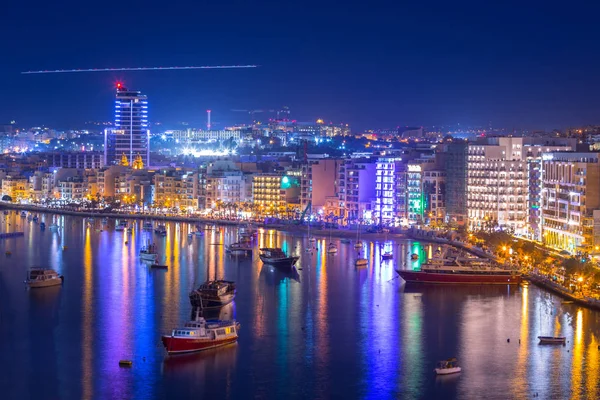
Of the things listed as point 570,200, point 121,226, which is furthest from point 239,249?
point 121,226

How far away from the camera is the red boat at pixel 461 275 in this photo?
18.2m

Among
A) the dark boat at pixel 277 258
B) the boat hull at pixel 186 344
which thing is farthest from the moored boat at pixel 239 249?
the boat hull at pixel 186 344

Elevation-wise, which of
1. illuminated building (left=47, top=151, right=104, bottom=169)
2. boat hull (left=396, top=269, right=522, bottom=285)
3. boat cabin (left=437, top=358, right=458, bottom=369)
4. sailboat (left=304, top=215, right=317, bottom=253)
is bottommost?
boat cabin (left=437, top=358, right=458, bottom=369)

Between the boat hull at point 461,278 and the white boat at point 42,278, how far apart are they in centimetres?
561

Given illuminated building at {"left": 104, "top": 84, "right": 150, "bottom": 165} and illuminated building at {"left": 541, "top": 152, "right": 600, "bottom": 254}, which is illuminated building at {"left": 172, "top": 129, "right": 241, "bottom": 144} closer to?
illuminated building at {"left": 104, "top": 84, "right": 150, "bottom": 165}

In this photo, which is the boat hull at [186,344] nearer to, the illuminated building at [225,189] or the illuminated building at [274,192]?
the illuminated building at [274,192]

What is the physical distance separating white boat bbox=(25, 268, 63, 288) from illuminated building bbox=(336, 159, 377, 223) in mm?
13183

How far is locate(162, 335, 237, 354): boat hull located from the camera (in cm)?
1269

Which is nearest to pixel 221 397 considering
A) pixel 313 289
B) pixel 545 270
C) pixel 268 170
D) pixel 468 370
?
pixel 468 370

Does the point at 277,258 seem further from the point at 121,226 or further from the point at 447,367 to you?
the point at 121,226

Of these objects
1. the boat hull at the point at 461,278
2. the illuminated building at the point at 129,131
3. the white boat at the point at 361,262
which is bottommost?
the boat hull at the point at 461,278

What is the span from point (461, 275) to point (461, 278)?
2.0 inches

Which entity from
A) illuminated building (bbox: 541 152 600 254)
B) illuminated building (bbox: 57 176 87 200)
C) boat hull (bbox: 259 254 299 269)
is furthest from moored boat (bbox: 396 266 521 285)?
illuminated building (bbox: 57 176 87 200)

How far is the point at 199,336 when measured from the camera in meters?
12.9
